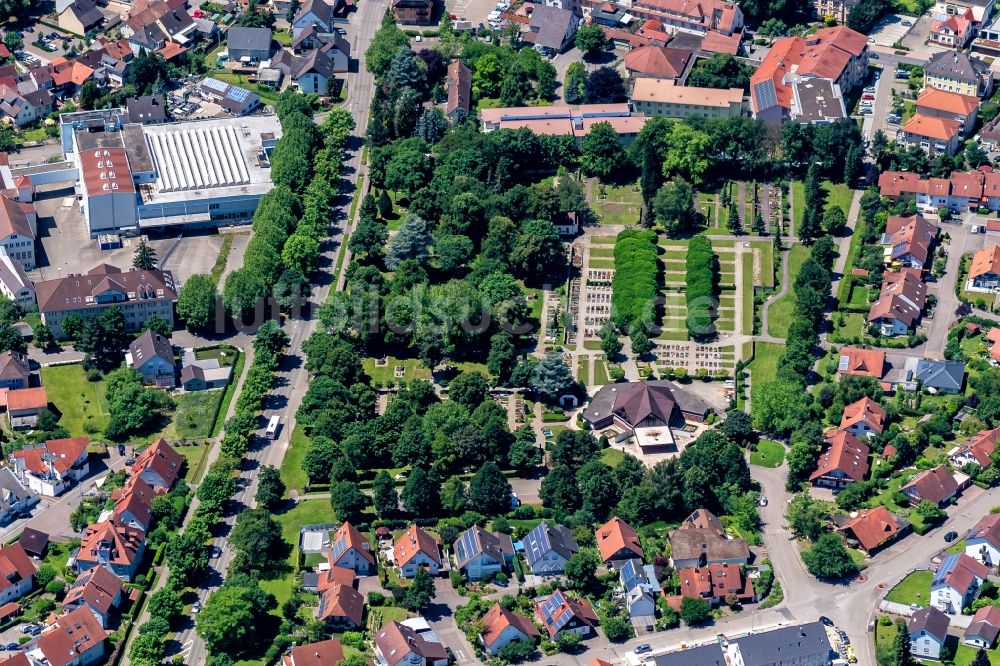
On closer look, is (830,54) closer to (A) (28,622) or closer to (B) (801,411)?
(B) (801,411)

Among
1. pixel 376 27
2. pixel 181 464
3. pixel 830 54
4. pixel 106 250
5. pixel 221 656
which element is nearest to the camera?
pixel 221 656

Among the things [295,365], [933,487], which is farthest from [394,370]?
[933,487]

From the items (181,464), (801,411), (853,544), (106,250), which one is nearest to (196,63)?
(106,250)

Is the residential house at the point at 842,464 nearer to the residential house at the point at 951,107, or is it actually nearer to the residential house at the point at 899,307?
the residential house at the point at 899,307

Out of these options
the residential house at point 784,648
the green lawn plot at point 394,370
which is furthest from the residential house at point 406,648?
the green lawn plot at point 394,370

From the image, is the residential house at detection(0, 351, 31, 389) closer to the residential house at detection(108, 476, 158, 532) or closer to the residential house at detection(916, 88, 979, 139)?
the residential house at detection(108, 476, 158, 532)

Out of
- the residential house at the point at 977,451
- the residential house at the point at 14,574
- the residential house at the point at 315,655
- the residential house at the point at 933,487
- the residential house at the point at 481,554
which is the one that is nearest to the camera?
the residential house at the point at 315,655

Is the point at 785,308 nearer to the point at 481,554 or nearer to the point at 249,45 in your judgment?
the point at 481,554

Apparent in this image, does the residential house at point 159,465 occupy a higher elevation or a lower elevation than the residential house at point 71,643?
higher

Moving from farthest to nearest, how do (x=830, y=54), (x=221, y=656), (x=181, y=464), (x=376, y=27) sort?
(x=376, y=27) → (x=830, y=54) → (x=181, y=464) → (x=221, y=656)
